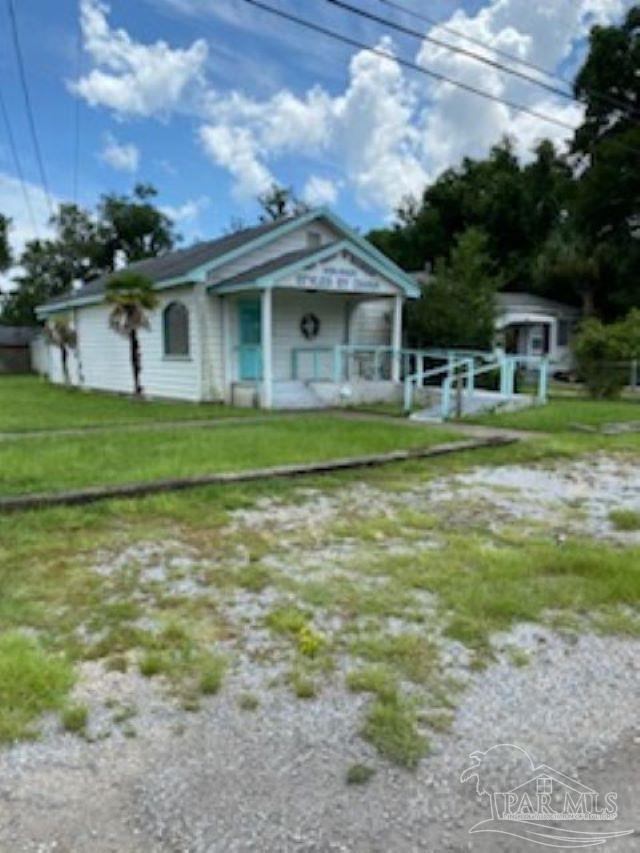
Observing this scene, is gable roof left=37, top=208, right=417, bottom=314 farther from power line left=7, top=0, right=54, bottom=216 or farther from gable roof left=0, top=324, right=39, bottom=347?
gable roof left=0, top=324, right=39, bottom=347

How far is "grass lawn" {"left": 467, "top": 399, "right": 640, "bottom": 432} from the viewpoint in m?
11.7

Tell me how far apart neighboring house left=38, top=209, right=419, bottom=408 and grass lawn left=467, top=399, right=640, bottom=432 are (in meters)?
3.95

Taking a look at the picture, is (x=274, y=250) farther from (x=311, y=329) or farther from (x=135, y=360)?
(x=135, y=360)

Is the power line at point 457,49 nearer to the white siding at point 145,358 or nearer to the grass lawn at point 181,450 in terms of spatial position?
the grass lawn at point 181,450

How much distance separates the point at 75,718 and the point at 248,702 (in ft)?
2.23

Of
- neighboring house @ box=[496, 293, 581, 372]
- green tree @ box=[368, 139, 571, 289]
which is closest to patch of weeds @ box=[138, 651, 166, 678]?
neighboring house @ box=[496, 293, 581, 372]

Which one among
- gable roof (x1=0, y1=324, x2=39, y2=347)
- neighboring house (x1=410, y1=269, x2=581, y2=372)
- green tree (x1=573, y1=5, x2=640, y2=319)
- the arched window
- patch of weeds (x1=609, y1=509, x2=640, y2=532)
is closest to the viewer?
patch of weeds (x1=609, y1=509, x2=640, y2=532)

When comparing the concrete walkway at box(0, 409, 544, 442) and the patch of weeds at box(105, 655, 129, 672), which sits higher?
the patch of weeds at box(105, 655, 129, 672)

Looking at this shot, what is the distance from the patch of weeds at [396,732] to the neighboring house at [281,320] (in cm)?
1208

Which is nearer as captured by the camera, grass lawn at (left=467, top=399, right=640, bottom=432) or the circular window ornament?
grass lawn at (left=467, top=399, right=640, bottom=432)

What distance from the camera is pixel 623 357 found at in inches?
694

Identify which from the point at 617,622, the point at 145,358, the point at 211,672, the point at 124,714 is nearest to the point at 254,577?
the point at 211,672

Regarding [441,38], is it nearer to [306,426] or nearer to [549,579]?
[306,426]

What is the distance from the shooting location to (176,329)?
16.6 m
